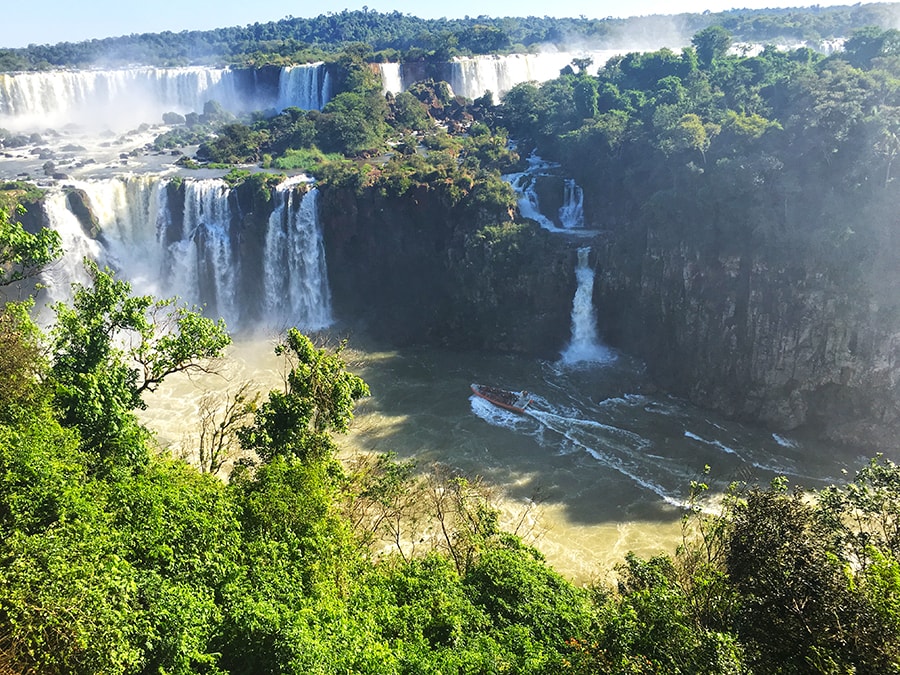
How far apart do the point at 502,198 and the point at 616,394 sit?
14.5 meters

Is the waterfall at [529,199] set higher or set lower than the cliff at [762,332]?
higher

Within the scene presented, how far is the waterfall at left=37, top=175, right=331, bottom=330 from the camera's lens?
41.2 meters

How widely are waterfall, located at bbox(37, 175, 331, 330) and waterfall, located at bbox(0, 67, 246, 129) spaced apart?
41301 millimetres

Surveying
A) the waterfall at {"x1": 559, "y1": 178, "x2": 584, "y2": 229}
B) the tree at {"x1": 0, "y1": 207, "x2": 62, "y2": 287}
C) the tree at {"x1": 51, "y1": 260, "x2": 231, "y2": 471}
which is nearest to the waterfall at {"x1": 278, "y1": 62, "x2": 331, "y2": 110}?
the waterfall at {"x1": 559, "y1": 178, "x2": 584, "y2": 229}

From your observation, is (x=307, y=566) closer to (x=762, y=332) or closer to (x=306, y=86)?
(x=762, y=332)

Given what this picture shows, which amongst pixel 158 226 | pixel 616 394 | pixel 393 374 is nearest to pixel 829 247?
pixel 616 394

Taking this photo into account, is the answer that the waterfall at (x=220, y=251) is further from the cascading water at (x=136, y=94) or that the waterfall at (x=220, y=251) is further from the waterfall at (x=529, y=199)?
the cascading water at (x=136, y=94)

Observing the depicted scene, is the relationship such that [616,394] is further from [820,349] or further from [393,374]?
[393,374]

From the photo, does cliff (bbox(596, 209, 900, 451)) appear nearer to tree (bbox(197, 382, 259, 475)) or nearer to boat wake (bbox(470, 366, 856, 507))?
boat wake (bbox(470, 366, 856, 507))

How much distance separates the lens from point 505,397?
31891mm

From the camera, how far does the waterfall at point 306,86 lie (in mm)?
72938

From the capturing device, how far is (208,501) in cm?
1210

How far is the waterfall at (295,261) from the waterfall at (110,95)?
47206mm

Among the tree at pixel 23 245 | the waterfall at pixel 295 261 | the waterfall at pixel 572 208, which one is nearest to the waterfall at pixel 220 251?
the waterfall at pixel 295 261
